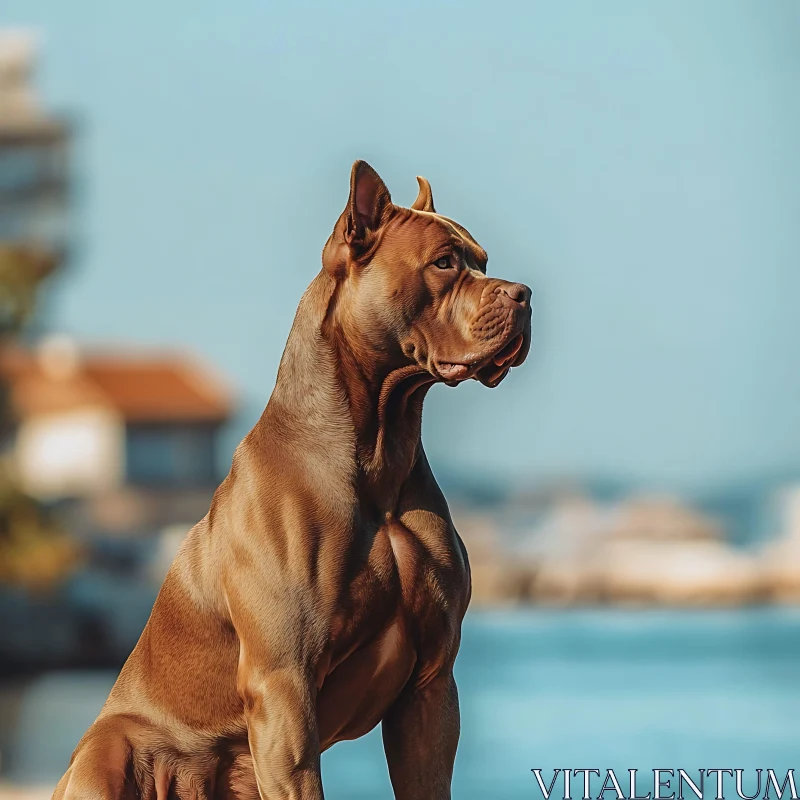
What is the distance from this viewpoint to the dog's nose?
150 centimetres

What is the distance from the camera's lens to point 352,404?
1.60 m

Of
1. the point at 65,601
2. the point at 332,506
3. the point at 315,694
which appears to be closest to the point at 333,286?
the point at 332,506

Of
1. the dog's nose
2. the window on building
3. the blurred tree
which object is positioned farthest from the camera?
the window on building

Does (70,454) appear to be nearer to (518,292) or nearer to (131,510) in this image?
(131,510)

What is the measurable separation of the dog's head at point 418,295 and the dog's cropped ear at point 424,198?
0.39 ft

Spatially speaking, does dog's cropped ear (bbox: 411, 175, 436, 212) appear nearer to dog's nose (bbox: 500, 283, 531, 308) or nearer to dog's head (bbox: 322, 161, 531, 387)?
dog's head (bbox: 322, 161, 531, 387)

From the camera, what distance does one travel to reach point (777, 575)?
12.1 meters

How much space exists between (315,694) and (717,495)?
35.7ft

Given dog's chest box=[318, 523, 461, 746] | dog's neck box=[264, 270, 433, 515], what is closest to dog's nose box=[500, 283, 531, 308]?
dog's neck box=[264, 270, 433, 515]

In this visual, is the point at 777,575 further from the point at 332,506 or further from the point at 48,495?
the point at 332,506

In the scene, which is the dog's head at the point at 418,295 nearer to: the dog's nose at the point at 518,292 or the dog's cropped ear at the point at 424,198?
the dog's nose at the point at 518,292

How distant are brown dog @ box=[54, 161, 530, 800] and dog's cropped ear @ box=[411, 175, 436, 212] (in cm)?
8

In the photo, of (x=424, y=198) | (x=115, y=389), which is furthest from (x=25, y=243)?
(x=424, y=198)

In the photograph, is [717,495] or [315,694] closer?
[315,694]
